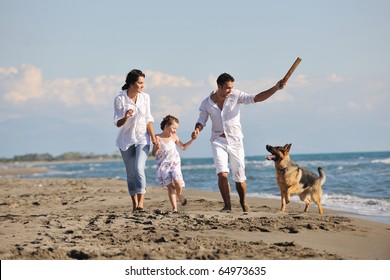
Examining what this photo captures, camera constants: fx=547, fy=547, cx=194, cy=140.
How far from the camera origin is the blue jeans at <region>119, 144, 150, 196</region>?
779 centimetres

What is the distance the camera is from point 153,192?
1259 cm

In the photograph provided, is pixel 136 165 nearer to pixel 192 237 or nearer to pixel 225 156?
pixel 225 156

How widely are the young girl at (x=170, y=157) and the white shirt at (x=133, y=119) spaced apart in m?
0.44

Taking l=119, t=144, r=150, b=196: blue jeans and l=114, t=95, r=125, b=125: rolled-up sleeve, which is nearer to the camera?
l=114, t=95, r=125, b=125: rolled-up sleeve

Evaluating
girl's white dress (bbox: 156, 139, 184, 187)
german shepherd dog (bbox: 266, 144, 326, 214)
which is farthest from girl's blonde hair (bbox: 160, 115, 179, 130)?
german shepherd dog (bbox: 266, 144, 326, 214)

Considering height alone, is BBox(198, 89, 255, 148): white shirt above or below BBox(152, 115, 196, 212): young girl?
above

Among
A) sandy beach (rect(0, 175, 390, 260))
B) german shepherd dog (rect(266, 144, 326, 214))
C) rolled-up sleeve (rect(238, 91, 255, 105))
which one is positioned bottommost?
sandy beach (rect(0, 175, 390, 260))

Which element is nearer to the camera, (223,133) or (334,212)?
(223,133)

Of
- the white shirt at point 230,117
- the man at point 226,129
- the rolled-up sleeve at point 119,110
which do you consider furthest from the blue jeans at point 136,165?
the white shirt at point 230,117

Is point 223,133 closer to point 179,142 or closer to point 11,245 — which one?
point 179,142

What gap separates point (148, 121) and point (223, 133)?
1.09m

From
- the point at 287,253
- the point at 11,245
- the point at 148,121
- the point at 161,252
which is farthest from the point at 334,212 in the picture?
the point at 11,245

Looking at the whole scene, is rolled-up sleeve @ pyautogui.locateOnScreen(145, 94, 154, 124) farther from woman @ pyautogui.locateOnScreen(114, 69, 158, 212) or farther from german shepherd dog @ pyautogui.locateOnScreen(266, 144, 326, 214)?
german shepherd dog @ pyautogui.locateOnScreen(266, 144, 326, 214)
